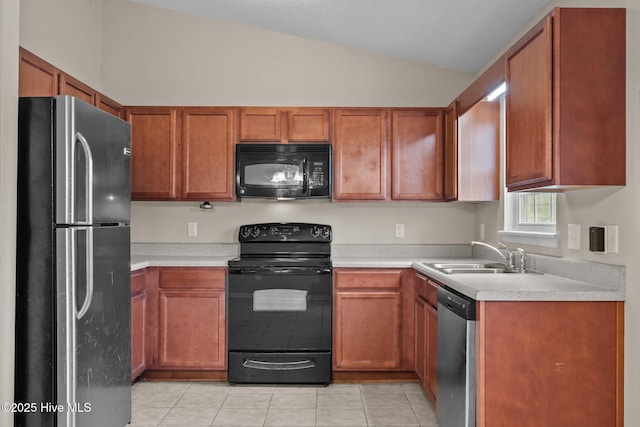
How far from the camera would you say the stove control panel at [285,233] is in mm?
3748

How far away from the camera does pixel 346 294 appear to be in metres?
3.37

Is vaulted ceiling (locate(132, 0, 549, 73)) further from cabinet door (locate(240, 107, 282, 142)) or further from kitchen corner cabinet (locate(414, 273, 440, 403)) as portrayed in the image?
kitchen corner cabinet (locate(414, 273, 440, 403))

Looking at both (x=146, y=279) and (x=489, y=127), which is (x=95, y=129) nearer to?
(x=146, y=279)

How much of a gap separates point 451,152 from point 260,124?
4.80ft

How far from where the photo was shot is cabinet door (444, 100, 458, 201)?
3326 mm

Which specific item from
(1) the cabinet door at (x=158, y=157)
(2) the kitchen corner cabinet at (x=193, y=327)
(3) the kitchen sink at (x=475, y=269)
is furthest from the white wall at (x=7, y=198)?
(3) the kitchen sink at (x=475, y=269)

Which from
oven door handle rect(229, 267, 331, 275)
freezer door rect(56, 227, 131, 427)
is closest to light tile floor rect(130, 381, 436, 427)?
freezer door rect(56, 227, 131, 427)

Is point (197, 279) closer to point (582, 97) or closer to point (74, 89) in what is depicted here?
point (74, 89)

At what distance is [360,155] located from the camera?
3629 mm

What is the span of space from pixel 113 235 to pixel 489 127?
8.38 ft

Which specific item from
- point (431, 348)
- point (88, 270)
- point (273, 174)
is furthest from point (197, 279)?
point (431, 348)

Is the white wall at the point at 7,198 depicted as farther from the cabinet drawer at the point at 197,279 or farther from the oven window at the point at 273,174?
the oven window at the point at 273,174

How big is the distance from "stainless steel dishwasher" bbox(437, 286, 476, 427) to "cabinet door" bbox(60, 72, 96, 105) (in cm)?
246

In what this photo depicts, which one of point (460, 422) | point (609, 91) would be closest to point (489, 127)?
point (609, 91)
